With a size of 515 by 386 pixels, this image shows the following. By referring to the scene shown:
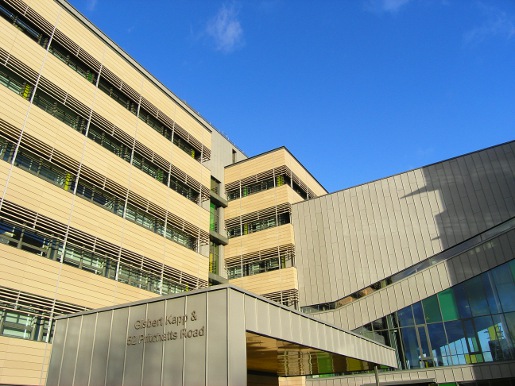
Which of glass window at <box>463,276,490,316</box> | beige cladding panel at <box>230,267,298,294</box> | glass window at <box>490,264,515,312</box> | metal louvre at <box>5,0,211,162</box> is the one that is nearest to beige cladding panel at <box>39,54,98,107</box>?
metal louvre at <box>5,0,211,162</box>

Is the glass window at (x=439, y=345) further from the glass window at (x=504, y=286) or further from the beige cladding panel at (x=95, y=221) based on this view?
the beige cladding panel at (x=95, y=221)

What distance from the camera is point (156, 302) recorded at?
1458cm

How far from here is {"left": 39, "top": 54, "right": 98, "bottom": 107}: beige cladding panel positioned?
24844mm

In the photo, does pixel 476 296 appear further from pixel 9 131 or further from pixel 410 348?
pixel 9 131

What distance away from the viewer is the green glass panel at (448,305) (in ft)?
91.3

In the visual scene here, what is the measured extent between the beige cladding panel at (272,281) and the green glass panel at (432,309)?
10516mm

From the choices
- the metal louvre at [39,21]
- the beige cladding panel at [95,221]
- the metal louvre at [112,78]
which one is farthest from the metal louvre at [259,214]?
the metal louvre at [39,21]

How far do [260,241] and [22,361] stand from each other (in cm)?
2287

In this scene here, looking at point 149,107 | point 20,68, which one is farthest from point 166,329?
point 149,107

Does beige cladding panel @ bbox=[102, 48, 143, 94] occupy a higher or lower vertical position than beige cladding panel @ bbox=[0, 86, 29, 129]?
higher

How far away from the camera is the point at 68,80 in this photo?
2588cm

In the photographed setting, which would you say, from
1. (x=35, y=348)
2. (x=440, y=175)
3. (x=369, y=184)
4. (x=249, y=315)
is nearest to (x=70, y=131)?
(x=35, y=348)

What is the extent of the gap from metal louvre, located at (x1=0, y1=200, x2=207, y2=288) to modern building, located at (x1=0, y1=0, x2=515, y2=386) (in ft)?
0.30

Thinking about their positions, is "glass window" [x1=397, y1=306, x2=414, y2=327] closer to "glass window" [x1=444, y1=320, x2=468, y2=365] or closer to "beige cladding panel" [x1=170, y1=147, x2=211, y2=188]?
"glass window" [x1=444, y1=320, x2=468, y2=365]
